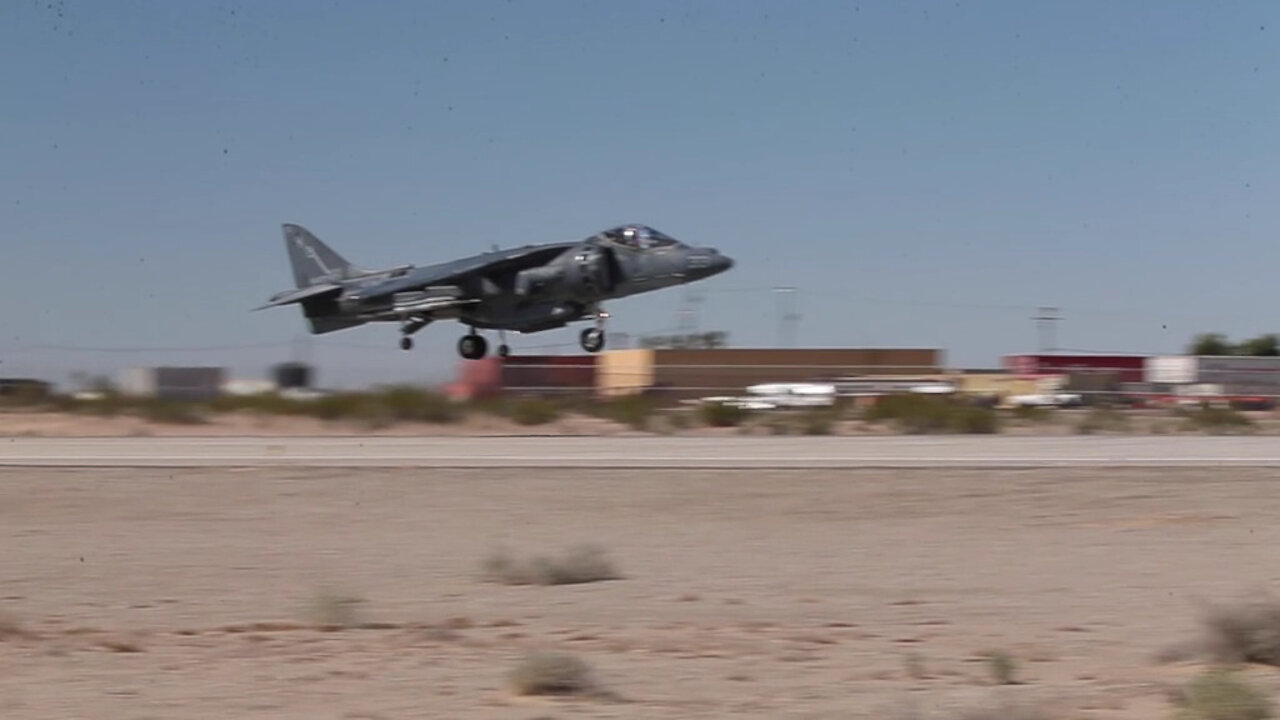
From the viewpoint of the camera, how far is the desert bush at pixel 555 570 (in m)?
17.1

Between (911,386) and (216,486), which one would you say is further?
(911,386)

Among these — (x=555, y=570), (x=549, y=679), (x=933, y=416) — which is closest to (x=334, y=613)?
(x=555, y=570)

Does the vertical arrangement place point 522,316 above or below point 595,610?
above

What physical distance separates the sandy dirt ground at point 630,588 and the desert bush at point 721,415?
725 inches

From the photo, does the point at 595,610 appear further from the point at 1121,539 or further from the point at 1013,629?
the point at 1121,539

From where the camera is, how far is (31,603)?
16.2 m

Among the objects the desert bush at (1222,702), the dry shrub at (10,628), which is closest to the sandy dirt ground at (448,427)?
the dry shrub at (10,628)

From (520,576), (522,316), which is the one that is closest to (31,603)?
(520,576)

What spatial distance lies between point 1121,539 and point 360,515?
1007cm

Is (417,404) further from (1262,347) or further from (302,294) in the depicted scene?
(1262,347)

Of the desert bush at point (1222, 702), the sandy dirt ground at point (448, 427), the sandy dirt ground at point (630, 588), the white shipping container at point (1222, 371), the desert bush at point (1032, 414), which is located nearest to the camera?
the desert bush at point (1222, 702)

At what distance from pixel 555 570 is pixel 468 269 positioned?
91.0 ft

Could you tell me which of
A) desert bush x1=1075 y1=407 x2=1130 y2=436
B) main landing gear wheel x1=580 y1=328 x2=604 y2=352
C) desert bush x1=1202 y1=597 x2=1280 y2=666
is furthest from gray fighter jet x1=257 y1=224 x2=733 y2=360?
desert bush x1=1202 y1=597 x2=1280 y2=666

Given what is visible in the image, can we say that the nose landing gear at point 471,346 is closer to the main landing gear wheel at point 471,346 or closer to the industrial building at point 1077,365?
the main landing gear wheel at point 471,346
